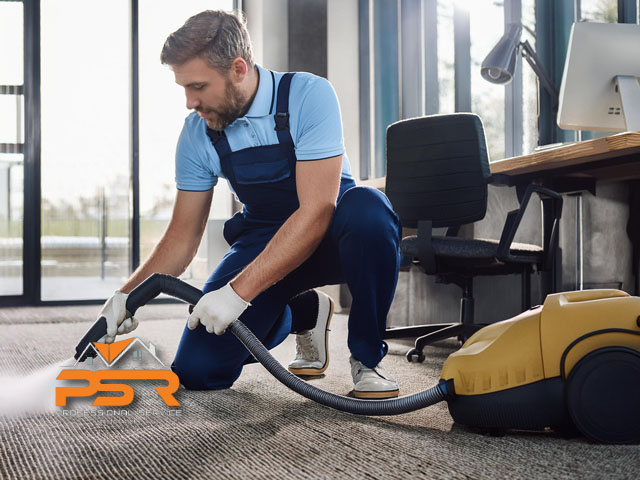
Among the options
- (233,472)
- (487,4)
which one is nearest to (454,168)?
(233,472)

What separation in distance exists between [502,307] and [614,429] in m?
1.74

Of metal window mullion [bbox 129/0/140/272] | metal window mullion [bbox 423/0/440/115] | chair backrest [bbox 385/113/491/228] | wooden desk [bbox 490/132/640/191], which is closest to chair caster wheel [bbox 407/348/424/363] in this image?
chair backrest [bbox 385/113/491/228]

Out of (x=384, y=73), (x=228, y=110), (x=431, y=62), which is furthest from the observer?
(x=384, y=73)

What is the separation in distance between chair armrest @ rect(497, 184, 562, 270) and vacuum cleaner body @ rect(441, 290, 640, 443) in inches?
32.4

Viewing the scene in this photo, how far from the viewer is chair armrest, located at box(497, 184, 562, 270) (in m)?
1.81

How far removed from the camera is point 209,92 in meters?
1.25

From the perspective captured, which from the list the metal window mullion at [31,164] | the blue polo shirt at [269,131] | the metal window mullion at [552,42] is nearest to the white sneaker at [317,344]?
the blue polo shirt at [269,131]

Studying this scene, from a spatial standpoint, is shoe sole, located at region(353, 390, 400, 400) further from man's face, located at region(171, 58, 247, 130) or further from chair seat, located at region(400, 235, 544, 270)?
chair seat, located at region(400, 235, 544, 270)

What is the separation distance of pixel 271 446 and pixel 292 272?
49cm

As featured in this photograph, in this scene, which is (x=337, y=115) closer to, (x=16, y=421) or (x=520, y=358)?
(x=520, y=358)

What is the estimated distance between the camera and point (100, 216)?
4199mm

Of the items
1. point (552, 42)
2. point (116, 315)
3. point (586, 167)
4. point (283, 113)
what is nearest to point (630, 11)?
point (552, 42)

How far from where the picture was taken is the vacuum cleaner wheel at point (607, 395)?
0.87m

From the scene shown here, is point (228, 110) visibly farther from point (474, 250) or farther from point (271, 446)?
point (474, 250)
